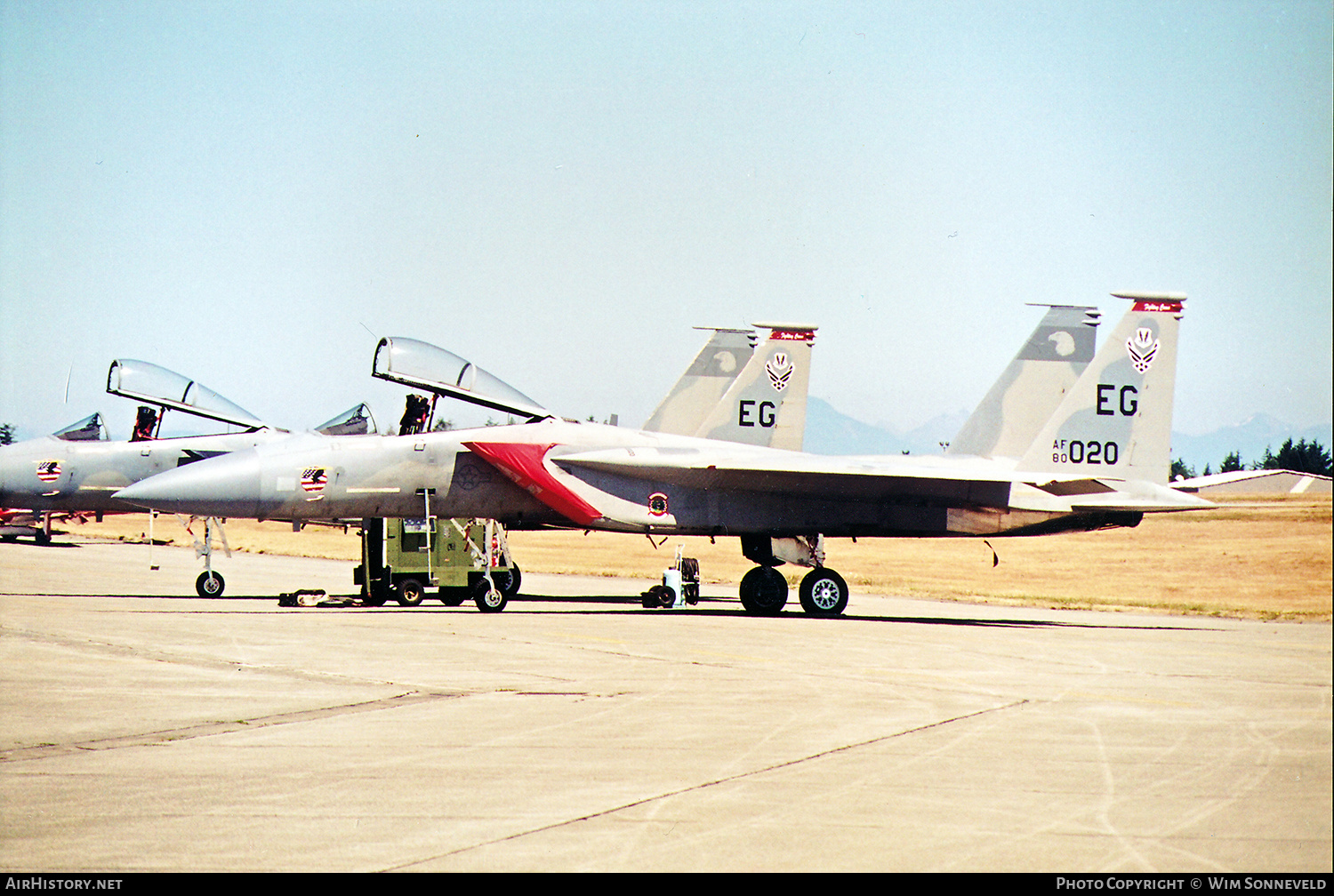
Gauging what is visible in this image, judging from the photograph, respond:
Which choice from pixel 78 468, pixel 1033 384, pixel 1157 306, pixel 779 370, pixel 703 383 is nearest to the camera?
pixel 1157 306

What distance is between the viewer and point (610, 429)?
2033cm

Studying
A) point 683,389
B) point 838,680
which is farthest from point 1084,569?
point 838,680

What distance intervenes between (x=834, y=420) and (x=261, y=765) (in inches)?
5931

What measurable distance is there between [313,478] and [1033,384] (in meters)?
12.3

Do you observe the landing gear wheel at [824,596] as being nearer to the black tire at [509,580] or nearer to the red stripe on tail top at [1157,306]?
the black tire at [509,580]

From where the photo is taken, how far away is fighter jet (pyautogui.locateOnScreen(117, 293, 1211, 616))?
19.2 m

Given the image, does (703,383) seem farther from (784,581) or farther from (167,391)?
(167,391)

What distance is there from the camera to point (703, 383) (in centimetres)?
2566

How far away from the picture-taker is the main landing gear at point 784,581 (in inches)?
799

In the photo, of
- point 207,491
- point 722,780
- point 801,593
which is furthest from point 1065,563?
point 722,780

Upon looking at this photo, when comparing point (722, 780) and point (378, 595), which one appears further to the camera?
point (378, 595)

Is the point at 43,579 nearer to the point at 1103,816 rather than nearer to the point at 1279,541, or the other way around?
the point at 1103,816

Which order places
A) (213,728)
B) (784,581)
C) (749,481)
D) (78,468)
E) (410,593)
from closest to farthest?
(213,728)
(749,481)
(784,581)
(410,593)
(78,468)

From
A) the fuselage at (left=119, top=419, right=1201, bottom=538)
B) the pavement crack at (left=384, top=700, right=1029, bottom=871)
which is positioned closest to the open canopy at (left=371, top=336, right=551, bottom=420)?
the fuselage at (left=119, top=419, right=1201, bottom=538)
